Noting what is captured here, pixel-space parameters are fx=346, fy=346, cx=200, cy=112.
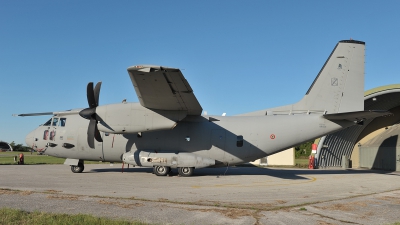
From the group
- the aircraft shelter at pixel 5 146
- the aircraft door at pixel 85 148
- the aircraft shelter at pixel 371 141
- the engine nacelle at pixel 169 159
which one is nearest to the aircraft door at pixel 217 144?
the engine nacelle at pixel 169 159

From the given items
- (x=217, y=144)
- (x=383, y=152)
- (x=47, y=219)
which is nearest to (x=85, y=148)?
(x=217, y=144)

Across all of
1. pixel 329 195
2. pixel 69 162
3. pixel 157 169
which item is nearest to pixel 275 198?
pixel 329 195

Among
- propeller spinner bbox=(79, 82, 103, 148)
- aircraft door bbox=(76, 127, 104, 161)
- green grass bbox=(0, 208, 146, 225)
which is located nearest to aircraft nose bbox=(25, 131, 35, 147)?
aircraft door bbox=(76, 127, 104, 161)

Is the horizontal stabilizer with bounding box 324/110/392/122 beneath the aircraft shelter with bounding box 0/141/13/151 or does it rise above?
above

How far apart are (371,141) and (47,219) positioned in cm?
3729

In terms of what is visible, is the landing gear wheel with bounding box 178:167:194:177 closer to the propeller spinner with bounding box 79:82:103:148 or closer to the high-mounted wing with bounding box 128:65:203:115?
the high-mounted wing with bounding box 128:65:203:115

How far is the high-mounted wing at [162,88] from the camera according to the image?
16.2 m

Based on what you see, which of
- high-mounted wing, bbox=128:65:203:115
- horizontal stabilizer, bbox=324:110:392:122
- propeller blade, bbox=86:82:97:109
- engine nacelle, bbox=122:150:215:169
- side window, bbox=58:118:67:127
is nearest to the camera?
high-mounted wing, bbox=128:65:203:115

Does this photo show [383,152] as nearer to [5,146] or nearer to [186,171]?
[186,171]

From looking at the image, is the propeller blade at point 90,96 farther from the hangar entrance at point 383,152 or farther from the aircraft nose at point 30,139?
the hangar entrance at point 383,152

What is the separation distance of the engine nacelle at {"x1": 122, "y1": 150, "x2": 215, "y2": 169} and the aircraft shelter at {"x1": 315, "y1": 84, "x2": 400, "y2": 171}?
1824 cm

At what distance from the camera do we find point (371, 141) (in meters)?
38.1

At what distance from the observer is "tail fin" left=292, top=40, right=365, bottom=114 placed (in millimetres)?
22828

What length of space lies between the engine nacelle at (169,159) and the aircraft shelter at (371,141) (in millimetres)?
18239
